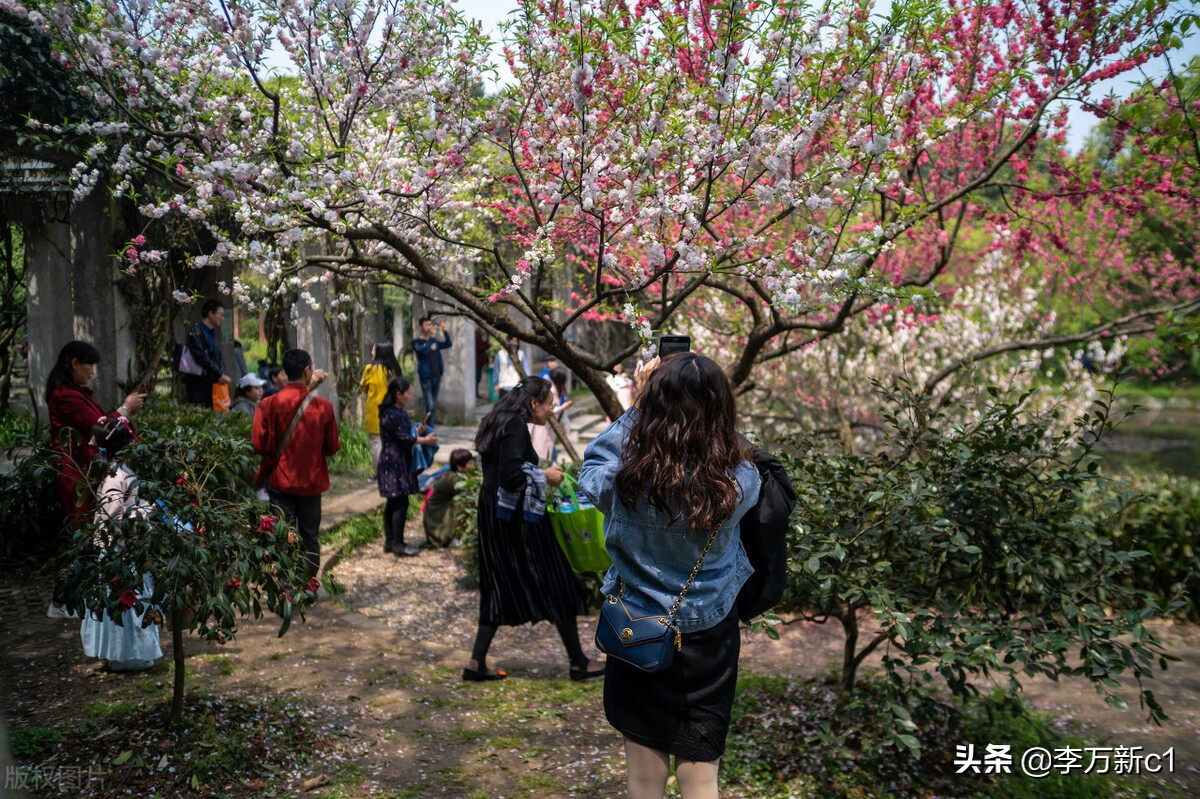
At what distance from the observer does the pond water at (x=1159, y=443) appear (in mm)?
17688

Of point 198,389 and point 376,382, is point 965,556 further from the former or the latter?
point 198,389

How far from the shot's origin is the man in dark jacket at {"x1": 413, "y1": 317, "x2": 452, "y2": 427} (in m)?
12.2

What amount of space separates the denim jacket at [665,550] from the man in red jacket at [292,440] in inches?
131

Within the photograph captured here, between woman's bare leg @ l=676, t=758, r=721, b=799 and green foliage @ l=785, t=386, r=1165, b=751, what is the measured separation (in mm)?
1042

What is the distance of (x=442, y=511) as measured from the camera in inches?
315

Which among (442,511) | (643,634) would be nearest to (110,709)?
(643,634)

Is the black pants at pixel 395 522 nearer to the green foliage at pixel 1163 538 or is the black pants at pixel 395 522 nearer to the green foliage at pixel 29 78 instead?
the green foliage at pixel 29 78

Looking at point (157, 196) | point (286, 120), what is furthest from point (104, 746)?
point (157, 196)

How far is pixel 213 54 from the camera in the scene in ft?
16.7

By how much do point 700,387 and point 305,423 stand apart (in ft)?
12.2

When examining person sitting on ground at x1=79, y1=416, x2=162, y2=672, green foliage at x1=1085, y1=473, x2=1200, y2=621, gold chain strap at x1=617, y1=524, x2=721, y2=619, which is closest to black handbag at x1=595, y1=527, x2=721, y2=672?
gold chain strap at x1=617, y1=524, x2=721, y2=619

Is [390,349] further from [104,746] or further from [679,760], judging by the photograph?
[679,760]

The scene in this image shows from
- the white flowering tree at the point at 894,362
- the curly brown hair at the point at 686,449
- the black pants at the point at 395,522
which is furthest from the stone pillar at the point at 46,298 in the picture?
the curly brown hair at the point at 686,449

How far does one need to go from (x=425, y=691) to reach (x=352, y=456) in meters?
6.20
